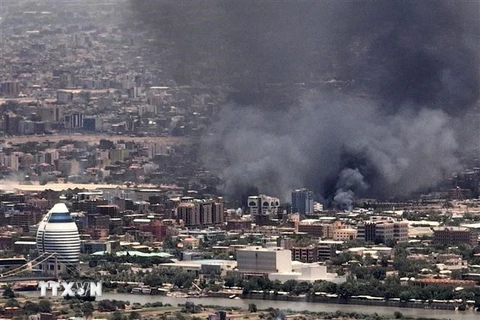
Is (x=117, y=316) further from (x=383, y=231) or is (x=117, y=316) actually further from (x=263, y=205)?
(x=263, y=205)

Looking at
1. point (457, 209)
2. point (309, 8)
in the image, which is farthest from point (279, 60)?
point (457, 209)

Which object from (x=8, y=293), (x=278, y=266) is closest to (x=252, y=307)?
(x=8, y=293)

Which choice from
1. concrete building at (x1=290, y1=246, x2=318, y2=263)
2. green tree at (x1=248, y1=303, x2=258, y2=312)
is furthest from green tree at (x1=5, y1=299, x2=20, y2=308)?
concrete building at (x1=290, y1=246, x2=318, y2=263)

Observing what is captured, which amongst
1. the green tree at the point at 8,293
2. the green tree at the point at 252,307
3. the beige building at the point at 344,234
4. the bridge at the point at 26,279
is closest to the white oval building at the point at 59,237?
the bridge at the point at 26,279

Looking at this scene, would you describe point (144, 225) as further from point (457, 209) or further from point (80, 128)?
point (80, 128)

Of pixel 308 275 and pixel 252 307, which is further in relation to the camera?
pixel 308 275

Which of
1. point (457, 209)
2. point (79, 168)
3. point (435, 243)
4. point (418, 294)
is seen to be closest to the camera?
point (418, 294)
